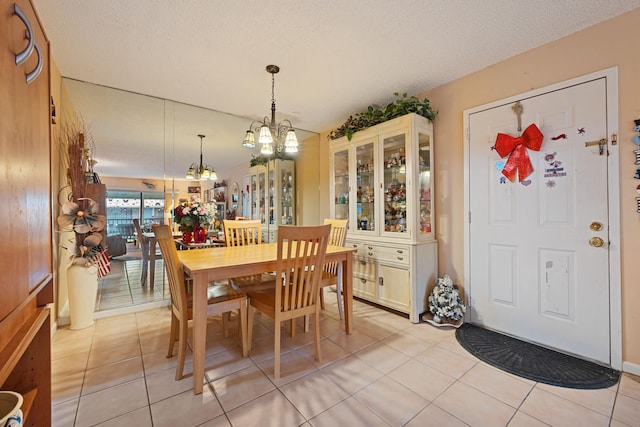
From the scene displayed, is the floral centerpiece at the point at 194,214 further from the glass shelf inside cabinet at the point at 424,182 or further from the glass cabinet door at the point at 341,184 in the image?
the glass shelf inside cabinet at the point at 424,182

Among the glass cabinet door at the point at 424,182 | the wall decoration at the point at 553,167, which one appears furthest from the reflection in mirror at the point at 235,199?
the wall decoration at the point at 553,167

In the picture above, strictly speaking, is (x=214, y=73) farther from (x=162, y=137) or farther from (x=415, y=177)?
(x=415, y=177)

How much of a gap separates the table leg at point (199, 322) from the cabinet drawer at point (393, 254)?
1.92m

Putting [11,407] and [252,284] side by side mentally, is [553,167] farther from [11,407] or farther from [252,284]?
[11,407]

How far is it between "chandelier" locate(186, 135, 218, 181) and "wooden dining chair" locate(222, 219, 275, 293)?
95 centimetres

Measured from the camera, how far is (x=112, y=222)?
297 cm

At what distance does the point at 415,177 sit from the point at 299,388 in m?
2.16

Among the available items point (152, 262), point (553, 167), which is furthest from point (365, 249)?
point (152, 262)

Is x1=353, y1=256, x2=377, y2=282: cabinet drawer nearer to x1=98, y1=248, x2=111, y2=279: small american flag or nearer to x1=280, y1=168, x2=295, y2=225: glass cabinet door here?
x1=280, y1=168, x2=295, y2=225: glass cabinet door

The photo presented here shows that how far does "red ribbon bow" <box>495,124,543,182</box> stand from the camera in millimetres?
2242

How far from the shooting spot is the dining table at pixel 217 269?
5.63ft

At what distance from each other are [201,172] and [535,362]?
391 centimetres

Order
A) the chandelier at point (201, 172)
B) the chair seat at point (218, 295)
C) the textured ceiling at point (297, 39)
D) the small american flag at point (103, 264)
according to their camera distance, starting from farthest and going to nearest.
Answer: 1. the chandelier at point (201, 172)
2. the small american flag at point (103, 264)
3. the chair seat at point (218, 295)
4. the textured ceiling at point (297, 39)

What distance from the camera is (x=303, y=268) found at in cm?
195
